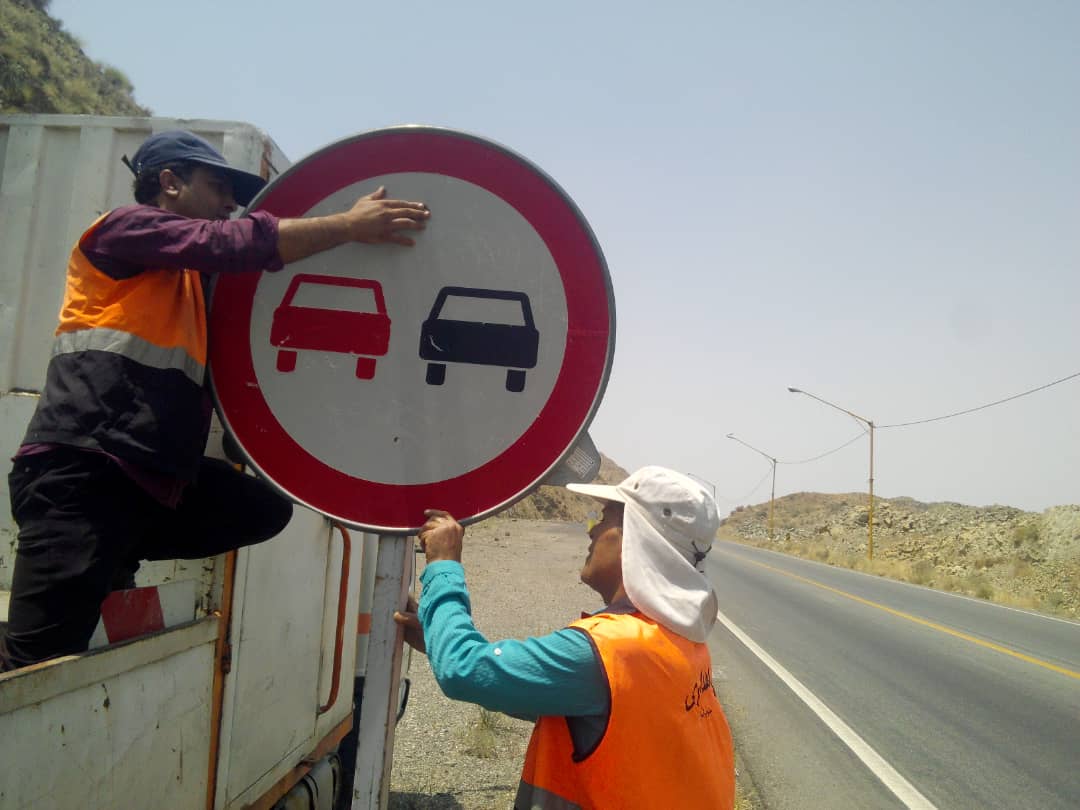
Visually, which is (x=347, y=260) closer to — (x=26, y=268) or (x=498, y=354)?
(x=498, y=354)

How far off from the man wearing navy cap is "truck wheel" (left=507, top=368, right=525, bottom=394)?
12.5 inches

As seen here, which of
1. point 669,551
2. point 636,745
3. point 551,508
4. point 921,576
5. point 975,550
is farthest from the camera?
point 551,508

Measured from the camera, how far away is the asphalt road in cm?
569

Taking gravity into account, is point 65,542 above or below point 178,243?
below

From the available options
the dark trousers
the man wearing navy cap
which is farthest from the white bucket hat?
the dark trousers

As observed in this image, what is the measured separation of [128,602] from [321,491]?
562 mm

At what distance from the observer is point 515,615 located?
32.8 ft

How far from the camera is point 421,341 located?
1.57 metres

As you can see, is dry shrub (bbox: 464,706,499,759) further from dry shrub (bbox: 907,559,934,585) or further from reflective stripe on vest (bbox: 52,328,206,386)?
dry shrub (bbox: 907,559,934,585)

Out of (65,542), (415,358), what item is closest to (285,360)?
(415,358)

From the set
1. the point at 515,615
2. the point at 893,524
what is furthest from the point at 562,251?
the point at 893,524

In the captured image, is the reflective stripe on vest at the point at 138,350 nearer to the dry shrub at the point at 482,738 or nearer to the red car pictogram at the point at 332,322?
the red car pictogram at the point at 332,322

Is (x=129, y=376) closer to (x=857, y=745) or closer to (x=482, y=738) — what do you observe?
(x=482, y=738)

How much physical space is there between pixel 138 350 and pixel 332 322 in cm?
41
